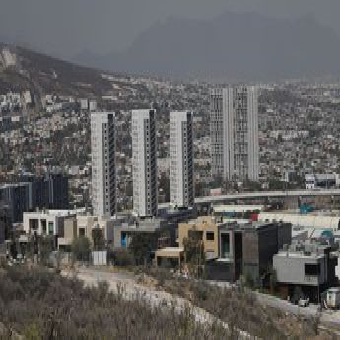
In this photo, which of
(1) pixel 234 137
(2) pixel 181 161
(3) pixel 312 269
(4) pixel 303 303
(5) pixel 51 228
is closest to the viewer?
(4) pixel 303 303

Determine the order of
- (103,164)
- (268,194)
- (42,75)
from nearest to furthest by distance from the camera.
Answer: (103,164), (268,194), (42,75)

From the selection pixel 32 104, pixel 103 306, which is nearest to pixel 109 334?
pixel 103 306

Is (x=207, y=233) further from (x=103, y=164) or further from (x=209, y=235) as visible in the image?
(x=103, y=164)

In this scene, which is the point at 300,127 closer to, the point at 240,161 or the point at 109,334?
the point at 240,161

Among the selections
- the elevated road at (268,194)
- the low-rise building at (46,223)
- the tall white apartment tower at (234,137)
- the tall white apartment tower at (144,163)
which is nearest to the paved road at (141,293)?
the low-rise building at (46,223)

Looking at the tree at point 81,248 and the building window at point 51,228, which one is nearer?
the tree at point 81,248

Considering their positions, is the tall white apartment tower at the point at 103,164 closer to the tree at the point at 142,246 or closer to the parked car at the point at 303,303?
the tree at the point at 142,246

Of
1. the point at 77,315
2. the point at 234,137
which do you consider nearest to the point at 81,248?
the point at 77,315
